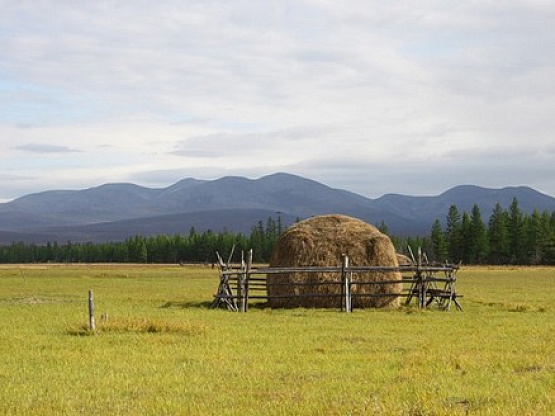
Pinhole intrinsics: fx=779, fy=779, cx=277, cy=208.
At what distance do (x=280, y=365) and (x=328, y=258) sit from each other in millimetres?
16850

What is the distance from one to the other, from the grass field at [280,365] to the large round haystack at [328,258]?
16.0 ft

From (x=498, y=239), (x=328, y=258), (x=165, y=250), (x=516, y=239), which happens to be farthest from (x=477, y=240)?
(x=328, y=258)

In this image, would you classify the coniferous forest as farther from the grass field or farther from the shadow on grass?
the grass field

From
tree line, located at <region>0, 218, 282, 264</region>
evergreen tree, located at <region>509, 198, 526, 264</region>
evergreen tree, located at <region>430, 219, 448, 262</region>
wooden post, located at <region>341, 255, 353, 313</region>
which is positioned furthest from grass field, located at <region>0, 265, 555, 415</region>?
tree line, located at <region>0, 218, 282, 264</region>

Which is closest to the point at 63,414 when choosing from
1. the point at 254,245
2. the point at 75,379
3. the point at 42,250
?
the point at 75,379

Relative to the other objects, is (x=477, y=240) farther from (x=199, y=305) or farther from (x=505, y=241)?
(x=199, y=305)

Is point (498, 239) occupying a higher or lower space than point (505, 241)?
higher

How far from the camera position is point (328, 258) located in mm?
31500

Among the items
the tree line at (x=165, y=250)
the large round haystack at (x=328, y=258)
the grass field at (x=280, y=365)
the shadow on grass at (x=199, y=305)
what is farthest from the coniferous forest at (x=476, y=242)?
the grass field at (x=280, y=365)

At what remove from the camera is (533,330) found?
21.0 m

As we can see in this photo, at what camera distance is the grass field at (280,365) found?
36.6 feet

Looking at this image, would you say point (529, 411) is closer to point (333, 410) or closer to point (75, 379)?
point (333, 410)

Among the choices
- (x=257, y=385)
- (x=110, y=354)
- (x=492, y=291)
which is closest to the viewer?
(x=257, y=385)

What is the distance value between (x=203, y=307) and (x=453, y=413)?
20678 mm
